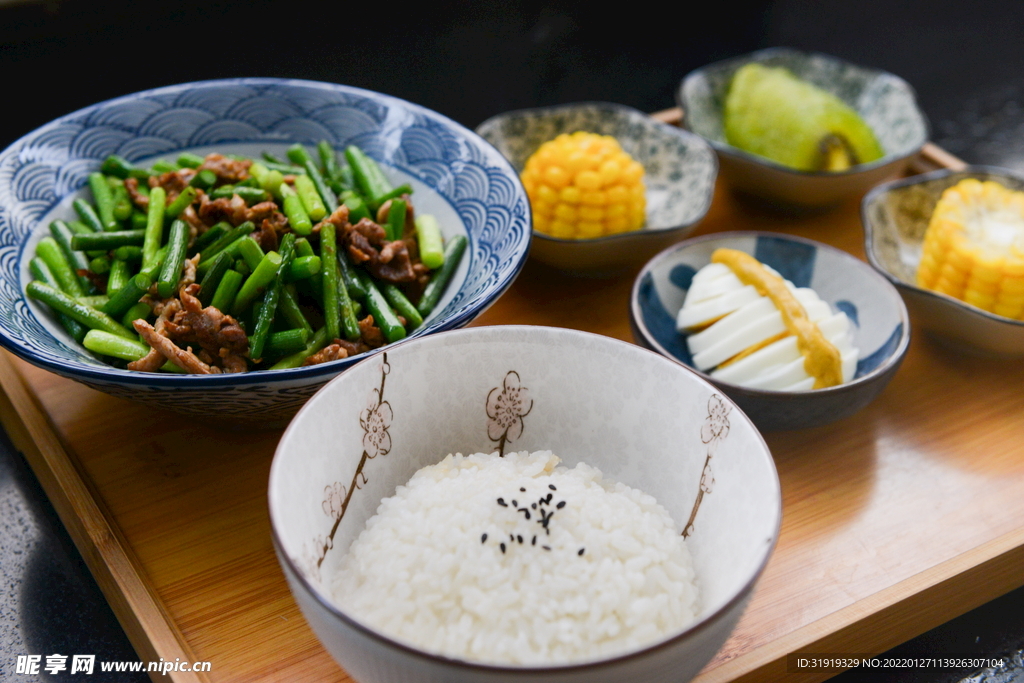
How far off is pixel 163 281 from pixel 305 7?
6.02ft

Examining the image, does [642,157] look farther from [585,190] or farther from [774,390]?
[774,390]

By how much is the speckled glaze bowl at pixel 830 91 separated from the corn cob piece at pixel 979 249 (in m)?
0.26

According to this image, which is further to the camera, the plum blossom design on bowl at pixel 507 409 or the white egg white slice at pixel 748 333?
the white egg white slice at pixel 748 333

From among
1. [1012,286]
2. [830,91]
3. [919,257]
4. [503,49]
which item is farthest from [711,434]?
[503,49]

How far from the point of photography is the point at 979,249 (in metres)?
1.61

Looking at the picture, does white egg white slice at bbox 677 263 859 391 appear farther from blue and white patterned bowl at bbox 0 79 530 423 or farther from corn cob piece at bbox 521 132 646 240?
blue and white patterned bowl at bbox 0 79 530 423

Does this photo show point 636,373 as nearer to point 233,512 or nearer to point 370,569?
point 370,569

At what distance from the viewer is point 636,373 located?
3.73 ft

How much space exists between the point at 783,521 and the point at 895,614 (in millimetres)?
209

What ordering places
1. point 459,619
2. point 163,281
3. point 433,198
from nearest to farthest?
point 459,619 < point 163,281 < point 433,198

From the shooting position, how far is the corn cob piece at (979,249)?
1575 mm

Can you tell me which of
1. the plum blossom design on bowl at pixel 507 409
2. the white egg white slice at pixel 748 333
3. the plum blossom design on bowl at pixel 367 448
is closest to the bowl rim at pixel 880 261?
the white egg white slice at pixel 748 333

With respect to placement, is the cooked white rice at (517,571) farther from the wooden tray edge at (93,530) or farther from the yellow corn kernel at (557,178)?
the yellow corn kernel at (557,178)

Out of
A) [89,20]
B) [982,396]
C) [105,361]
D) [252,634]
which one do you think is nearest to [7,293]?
[105,361]
